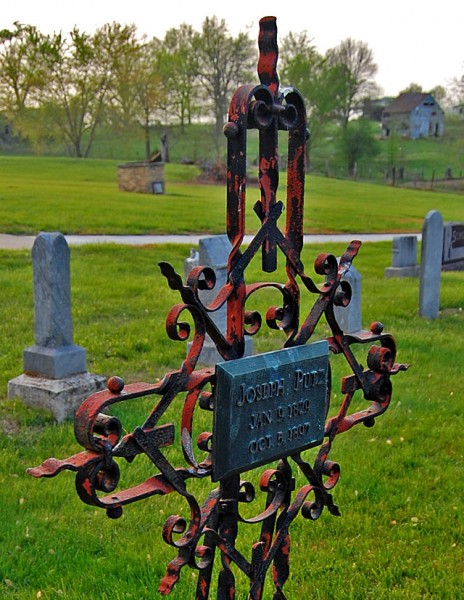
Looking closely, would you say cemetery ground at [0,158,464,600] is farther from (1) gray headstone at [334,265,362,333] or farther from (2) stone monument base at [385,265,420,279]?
(2) stone monument base at [385,265,420,279]

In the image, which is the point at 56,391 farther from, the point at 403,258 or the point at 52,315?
the point at 403,258

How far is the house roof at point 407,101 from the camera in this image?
259 feet

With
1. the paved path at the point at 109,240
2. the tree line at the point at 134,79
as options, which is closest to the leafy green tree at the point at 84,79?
the tree line at the point at 134,79

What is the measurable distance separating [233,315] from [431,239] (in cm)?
748

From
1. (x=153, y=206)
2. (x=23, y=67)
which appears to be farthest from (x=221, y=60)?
(x=153, y=206)

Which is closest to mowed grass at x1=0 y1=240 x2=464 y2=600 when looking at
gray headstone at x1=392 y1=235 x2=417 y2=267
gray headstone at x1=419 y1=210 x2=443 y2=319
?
gray headstone at x1=419 y1=210 x2=443 y2=319

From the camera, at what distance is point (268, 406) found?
6.64ft

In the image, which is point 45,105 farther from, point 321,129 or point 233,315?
point 233,315

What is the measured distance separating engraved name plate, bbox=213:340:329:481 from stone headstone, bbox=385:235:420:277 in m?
10.7

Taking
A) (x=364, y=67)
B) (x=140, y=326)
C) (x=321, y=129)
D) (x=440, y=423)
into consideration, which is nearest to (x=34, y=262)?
(x=140, y=326)

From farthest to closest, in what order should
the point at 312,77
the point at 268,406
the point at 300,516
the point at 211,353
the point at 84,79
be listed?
the point at 312,77 < the point at 84,79 < the point at 211,353 < the point at 300,516 < the point at 268,406

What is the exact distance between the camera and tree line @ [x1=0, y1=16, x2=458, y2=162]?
35.9 metres

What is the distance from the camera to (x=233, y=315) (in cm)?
212

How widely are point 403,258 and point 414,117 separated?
233 ft
